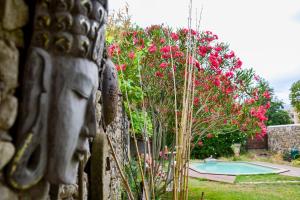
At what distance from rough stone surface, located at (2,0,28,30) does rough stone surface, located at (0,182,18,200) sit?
335 mm

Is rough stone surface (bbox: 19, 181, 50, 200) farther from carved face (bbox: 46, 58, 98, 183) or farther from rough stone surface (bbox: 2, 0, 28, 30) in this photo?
rough stone surface (bbox: 2, 0, 28, 30)

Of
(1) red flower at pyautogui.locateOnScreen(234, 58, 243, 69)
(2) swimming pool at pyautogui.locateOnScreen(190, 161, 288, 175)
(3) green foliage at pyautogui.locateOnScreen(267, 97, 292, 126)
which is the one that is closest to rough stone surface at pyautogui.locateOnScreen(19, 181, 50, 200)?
(1) red flower at pyautogui.locateOnScreen(234, 58, 243, 69)

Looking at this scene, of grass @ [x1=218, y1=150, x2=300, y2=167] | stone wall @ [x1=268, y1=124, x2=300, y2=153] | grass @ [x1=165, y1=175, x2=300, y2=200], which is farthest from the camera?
stone wall @ [x1=268, y1=124, x2=300, y2=153]

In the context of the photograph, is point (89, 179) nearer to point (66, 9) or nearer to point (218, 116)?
point (66, 9)

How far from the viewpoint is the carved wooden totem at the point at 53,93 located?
712mm

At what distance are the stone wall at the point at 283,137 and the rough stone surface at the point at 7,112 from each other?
16.6m

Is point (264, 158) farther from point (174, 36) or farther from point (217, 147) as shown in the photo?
point (174, 36)

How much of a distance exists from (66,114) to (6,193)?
202mm

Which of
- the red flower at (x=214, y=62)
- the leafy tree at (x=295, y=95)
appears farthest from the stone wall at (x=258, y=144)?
the red flower at (x=214, y=62)

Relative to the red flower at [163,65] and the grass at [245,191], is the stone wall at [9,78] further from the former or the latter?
the grass at [245,191]

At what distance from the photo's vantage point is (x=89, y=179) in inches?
57.5

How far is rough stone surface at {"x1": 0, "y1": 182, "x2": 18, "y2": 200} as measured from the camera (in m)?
0.68

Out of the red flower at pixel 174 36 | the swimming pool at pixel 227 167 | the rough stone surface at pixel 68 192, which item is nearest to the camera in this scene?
the rough stone surface at pixel 68 192

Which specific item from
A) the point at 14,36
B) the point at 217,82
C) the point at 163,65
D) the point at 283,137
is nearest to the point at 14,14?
the point at 14,36
